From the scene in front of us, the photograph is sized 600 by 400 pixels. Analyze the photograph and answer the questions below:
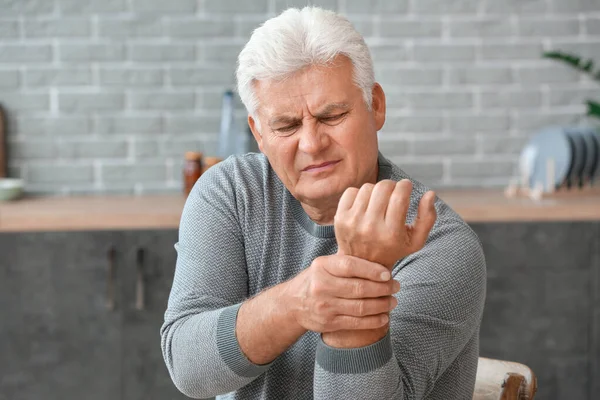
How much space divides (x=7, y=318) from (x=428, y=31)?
206 cm

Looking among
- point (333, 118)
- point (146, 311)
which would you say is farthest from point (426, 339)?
point (146, 311)

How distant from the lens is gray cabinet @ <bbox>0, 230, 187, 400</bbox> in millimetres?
3113

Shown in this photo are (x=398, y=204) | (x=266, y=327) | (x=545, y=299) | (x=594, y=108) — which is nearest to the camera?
(x=398, y=204)

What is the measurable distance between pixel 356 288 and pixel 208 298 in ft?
1.52

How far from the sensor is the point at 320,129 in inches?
59.9

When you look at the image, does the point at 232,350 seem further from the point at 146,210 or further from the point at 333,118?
the point at 146,210

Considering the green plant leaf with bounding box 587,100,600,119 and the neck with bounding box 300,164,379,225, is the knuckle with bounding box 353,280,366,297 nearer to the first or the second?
the neck with bounding box 300,164,379,225

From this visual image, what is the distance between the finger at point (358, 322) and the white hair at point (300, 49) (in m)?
0.48

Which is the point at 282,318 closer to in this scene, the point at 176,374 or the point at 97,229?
the point at 176,374

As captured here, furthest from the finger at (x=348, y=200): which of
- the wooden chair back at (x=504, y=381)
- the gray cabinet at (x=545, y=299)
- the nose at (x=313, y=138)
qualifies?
the gray cabinet at (x=545, y=299)

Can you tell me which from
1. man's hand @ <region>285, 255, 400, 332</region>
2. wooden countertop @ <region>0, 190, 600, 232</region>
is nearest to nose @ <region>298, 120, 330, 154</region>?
man's hand @ <region>285, 255, 400, 332</region>

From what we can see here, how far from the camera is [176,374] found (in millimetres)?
1554

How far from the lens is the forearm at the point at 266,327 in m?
1.31

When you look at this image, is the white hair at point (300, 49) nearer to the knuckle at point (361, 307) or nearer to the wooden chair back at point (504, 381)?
the knuckle at point (361, 307)
